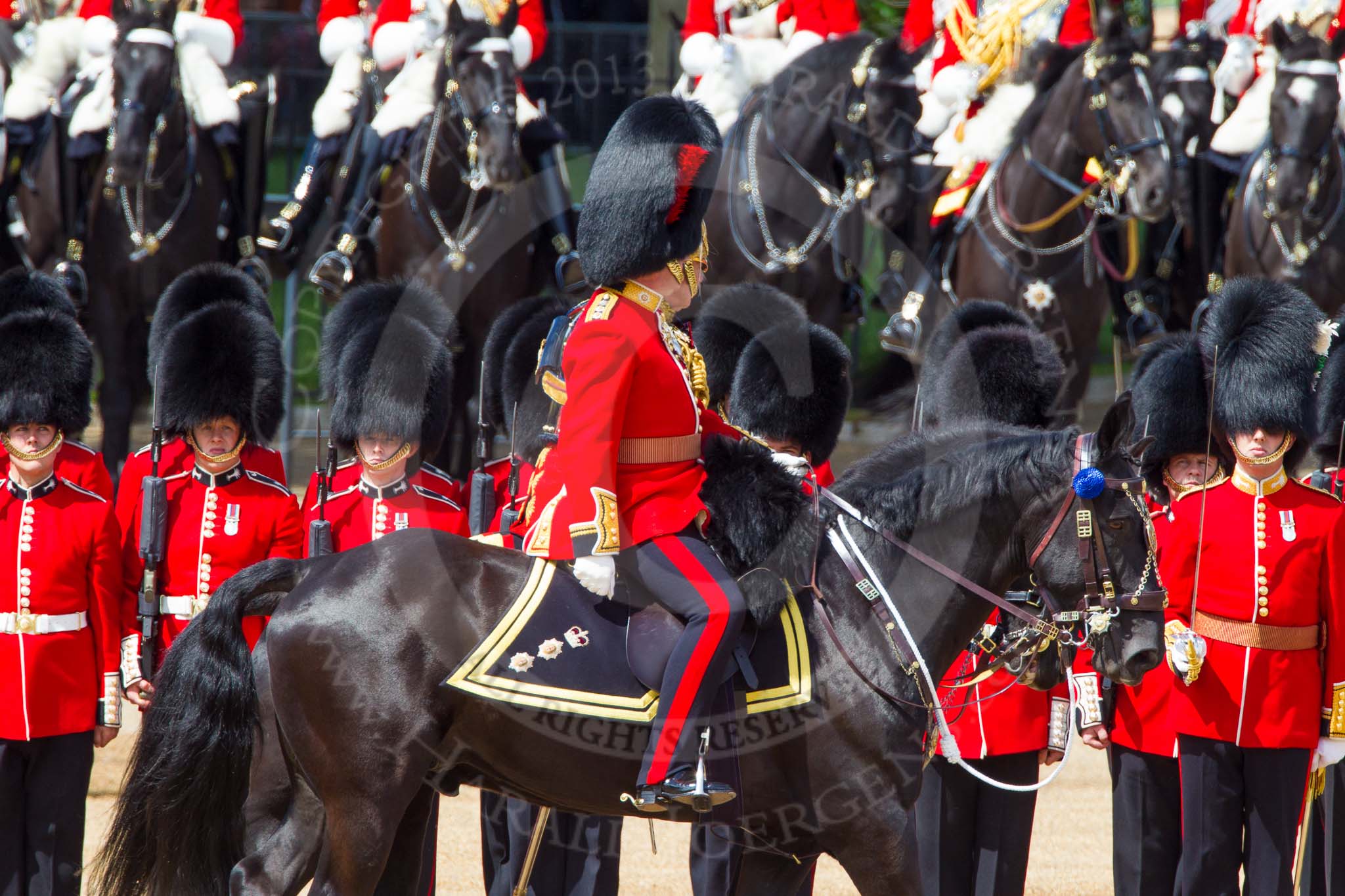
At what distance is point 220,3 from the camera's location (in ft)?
29.8

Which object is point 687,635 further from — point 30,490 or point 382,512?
point 30,490

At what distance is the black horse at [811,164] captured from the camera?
8.31 m

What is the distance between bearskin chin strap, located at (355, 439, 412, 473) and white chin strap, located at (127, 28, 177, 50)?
11.4ft

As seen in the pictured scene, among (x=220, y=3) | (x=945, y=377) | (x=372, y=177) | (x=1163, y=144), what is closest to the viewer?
(x=945, y=377)

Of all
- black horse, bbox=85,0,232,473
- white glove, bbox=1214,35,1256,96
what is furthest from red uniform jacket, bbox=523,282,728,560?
white glove, bbox=1214,35,1256,96

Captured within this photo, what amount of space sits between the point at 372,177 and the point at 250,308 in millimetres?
2118

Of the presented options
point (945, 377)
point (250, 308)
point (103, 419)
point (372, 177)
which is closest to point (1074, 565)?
point (945, 377)

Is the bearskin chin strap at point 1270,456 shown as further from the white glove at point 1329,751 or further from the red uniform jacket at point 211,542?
the red uniform jacket at point 211,542

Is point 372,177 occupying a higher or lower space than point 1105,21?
lower

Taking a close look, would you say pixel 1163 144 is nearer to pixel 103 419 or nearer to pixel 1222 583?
pixel 1222 583

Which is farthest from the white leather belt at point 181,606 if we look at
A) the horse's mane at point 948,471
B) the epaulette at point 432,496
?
the horse's mane at point 948,471

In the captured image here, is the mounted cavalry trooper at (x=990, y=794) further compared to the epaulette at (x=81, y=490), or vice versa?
the epaulette at (x=81, y=490)

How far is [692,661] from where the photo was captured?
3918 millimetres

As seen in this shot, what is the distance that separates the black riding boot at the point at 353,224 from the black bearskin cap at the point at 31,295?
1.48 m
